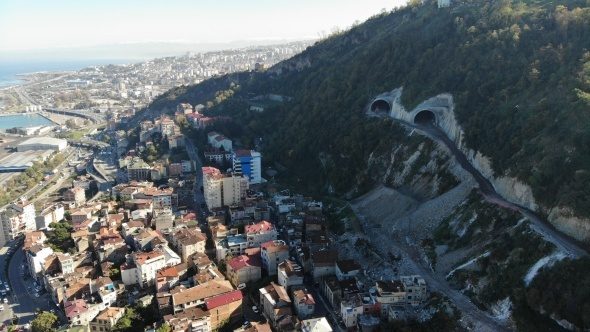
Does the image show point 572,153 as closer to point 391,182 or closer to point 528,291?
point 528,291

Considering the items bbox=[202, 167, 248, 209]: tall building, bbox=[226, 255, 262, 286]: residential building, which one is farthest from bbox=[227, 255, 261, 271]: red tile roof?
bbox=[202, 167, 248, 209]: tall building

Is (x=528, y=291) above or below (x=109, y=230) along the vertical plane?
above

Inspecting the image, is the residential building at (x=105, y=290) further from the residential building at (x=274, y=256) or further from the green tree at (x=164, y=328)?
the residential building at (x=274, y=256)

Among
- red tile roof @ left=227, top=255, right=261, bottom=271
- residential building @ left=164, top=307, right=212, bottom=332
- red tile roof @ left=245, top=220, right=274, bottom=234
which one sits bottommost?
residential building @ left=164, top=307, right=212, bottom=332

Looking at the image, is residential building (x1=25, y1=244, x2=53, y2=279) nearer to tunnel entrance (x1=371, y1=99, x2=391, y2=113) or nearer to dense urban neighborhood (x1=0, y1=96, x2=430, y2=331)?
dense urban neighborhood (x1=0, y1=96, x2=430, y2=331)

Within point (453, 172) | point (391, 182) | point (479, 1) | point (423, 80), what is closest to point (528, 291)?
point (453, 172)

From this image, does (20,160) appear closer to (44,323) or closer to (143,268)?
(143,268)

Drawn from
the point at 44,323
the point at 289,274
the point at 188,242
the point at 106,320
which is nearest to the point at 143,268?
the point at 188,242
